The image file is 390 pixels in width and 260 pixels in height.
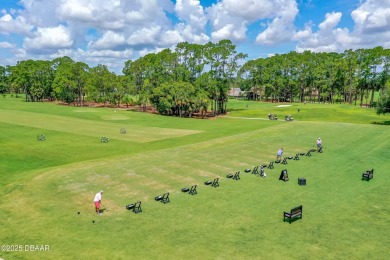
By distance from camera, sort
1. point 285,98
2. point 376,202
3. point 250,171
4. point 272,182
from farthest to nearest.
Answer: point 285,98
point 250,171
point 272,182
point 376,202

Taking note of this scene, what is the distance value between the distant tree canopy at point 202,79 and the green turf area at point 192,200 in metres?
48.4

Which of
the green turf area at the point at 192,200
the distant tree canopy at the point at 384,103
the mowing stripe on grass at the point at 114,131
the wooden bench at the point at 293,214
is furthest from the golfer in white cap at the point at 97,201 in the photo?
the distant tree canopy at the point at 384,103

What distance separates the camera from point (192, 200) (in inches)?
1077

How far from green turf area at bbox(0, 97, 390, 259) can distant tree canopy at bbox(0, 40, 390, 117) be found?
4841 cm

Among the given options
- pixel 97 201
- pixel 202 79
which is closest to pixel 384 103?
pixel 202 79

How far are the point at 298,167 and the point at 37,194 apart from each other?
2820cm

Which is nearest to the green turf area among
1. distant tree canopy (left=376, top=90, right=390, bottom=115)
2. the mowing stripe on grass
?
the mowing stripe on grass

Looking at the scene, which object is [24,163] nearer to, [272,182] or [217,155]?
[217,155]

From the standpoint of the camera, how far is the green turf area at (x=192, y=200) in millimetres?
19672

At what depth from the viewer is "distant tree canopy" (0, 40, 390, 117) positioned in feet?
341

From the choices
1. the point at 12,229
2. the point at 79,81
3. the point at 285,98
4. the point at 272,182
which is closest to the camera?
the point at 12,229

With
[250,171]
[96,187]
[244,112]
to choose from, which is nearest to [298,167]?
[250,171]

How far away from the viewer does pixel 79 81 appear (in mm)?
145375

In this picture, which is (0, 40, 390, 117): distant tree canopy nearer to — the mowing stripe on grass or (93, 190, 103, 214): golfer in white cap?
the mowing stripe on grass
